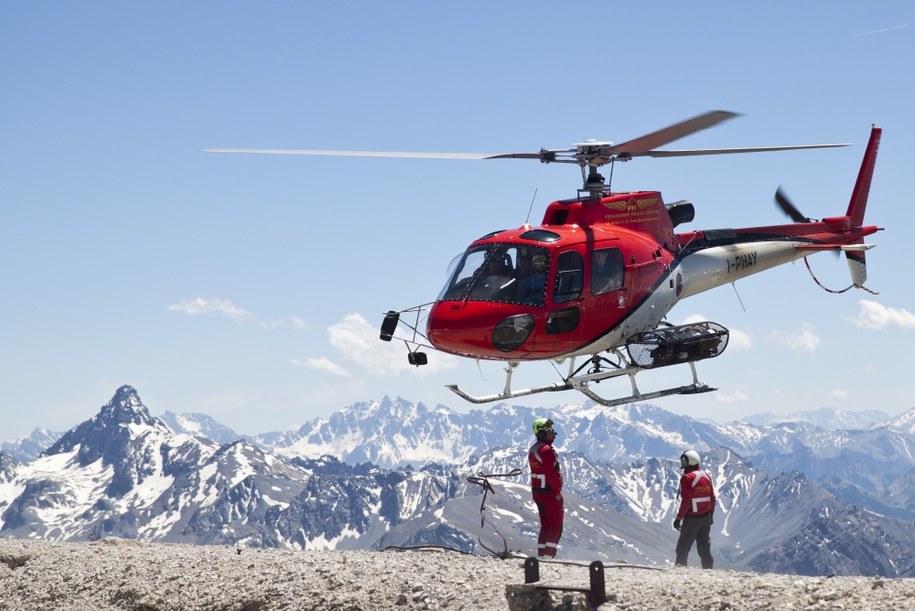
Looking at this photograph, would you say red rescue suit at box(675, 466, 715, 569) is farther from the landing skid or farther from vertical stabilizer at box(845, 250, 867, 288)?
vertical stabilizer at box(845, 250, 867, 288)

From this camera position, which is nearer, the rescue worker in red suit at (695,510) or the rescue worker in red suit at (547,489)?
the rescue worker in red suit at (547,489)

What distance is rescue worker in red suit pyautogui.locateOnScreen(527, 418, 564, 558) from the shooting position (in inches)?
762

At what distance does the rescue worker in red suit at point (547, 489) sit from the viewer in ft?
63.5

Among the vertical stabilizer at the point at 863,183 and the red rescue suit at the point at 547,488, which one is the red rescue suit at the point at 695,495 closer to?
the red rescue suit at the point at 547,488

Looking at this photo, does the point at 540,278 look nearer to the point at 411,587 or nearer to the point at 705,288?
the point at 705,288

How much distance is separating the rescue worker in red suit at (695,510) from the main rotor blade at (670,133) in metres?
6.26

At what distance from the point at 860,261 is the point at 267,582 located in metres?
24.4

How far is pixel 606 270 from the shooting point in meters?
25.1

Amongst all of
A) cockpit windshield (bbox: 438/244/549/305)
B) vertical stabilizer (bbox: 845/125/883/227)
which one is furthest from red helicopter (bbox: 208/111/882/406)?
vertical stabilizer (bbox: 845/125/883/227)

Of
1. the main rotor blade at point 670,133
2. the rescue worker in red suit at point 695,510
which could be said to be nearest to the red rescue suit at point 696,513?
the rescue worker in red suit at point 695,510

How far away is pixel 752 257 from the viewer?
3066 cm

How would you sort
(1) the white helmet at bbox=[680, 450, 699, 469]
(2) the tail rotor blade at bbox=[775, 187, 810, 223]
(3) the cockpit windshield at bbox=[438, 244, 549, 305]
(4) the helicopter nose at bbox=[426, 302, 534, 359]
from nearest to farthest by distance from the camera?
(1) the white helmet at bbox=[680, 450, 699, 469] < (4) the helicopter nose at bbox=[426, 302, 534, 359] < (3) the cockpit windshield at bbox=[438, 244, 549, 305] < (2) the tail rotor blade at bbox=[775, 187, 810, 223]

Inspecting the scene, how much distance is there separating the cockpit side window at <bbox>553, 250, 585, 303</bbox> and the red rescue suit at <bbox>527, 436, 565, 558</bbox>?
17.2ft

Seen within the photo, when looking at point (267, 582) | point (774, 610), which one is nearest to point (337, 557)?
point (267, 582)
